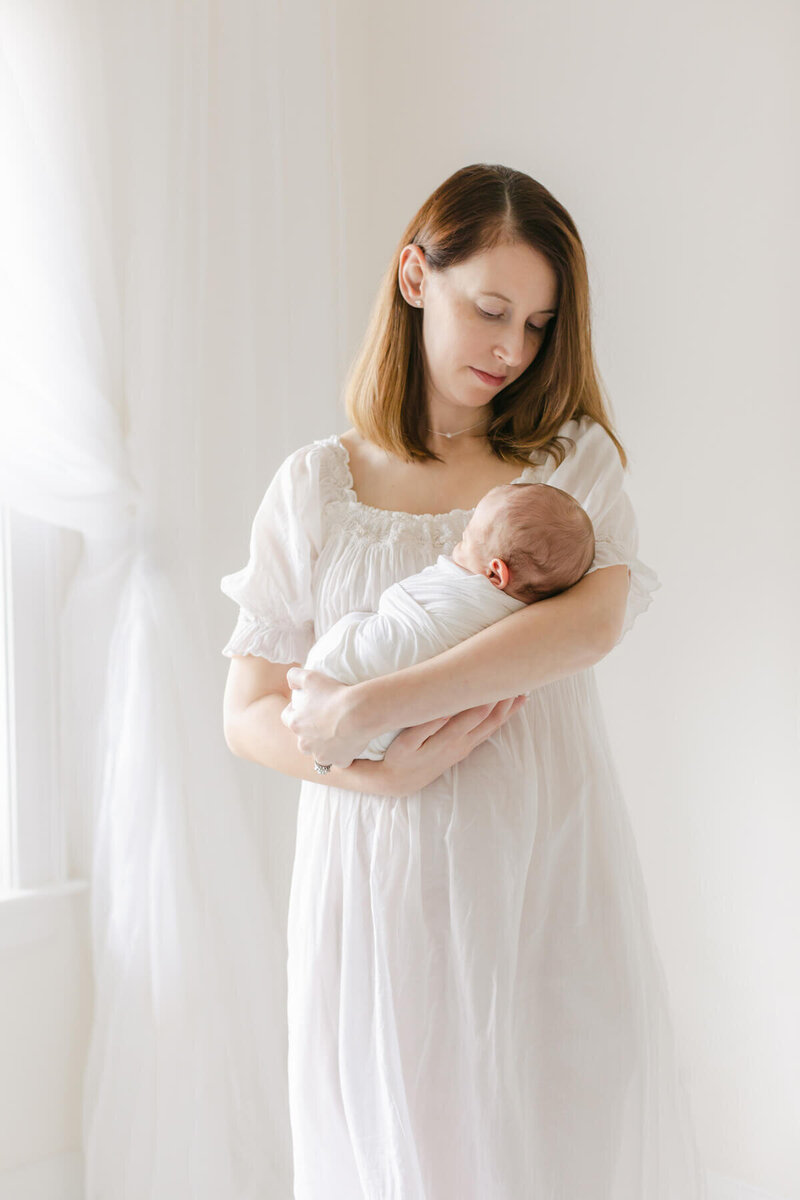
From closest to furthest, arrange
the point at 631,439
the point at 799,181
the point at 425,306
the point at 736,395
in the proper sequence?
the point at 425,306 → the point at 799,181 → the point at 736,395 → the point at 631,439

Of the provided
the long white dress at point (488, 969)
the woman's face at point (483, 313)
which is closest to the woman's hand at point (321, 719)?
the long white dress at point (488, 969)

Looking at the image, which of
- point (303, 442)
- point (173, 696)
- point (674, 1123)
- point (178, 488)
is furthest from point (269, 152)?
point (674, 1123)

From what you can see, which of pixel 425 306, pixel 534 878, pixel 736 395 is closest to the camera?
pixel 534 878

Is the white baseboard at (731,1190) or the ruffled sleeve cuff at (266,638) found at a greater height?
the ruffled sleeve cuff at (266,638)

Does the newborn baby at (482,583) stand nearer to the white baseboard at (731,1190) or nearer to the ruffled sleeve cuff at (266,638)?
the ruffled sleeve cuff at (266,638)

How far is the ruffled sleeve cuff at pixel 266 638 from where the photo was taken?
1415 millimetres

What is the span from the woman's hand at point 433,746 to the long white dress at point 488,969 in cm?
4

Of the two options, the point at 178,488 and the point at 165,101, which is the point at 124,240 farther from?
the point at 178,488

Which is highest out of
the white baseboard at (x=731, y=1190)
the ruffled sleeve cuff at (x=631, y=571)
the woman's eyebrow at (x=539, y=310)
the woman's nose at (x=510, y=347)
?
the woman's eyebrow at (x=539, y=310)

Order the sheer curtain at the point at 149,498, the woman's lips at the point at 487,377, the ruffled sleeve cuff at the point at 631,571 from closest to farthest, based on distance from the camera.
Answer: the ruffled sleeve cuff at the point at 631,571, the woman's lips at the point at 487,377, the sheer curtain at the point at 149,498

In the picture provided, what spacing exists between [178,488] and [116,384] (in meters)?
0.23

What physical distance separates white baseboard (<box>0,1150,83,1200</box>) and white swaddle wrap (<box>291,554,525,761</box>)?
52.5 inches

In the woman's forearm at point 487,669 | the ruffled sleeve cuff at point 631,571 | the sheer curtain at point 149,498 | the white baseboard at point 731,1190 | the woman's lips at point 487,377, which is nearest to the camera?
the woman's forearm at point 487,669

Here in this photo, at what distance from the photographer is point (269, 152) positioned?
222cm
